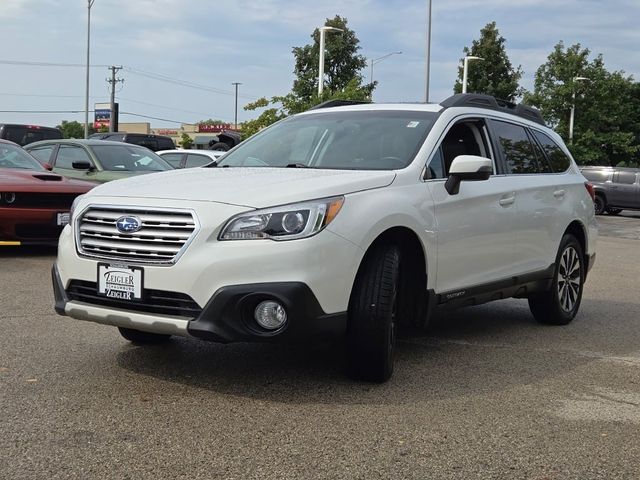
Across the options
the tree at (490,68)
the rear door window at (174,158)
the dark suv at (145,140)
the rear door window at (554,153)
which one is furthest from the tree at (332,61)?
the rear door window at (554,153)

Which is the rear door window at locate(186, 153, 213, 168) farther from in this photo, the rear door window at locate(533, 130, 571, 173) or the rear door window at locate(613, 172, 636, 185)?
the rear door window at locate(613, 172, 636, 185)

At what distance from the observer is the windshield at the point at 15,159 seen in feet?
34.8

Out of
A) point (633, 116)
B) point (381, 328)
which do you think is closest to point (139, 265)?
point (381, 328)

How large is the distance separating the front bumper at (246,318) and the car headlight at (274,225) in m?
0.26

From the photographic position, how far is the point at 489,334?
639 cm

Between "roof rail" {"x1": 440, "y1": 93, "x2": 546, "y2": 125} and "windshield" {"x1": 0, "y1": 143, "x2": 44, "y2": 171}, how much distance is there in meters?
6.62

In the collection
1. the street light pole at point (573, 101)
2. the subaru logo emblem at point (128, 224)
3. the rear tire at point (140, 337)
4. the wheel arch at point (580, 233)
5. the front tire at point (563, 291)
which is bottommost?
the rear tire at point (140, 337)

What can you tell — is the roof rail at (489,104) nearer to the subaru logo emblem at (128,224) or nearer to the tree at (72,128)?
the subaru logo emblem at (128,224)

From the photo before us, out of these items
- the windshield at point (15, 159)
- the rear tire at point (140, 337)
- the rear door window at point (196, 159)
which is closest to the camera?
the rear tire at point (140, 337)

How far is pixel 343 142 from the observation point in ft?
17.9

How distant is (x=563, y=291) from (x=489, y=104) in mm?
1816

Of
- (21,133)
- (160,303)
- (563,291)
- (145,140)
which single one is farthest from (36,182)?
(145,140)

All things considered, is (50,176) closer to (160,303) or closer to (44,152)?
(44,152)

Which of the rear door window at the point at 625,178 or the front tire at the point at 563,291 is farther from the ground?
the rear door window at the point at 625,178
